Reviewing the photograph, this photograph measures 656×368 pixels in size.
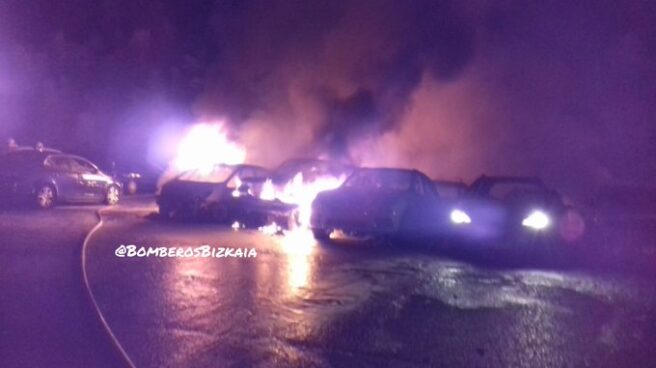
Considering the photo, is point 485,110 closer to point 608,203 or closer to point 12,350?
point 608,203

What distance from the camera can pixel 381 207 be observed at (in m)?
12.1

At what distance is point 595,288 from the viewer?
9.43 metres

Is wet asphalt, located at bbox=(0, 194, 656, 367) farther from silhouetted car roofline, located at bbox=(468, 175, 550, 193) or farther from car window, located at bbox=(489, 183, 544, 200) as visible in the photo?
silhouetted car roofline, located at bbox=(468, 175, 550, 193)

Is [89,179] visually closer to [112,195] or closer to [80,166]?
[80,166]

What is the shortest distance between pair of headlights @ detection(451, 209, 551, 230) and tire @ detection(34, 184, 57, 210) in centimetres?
1038

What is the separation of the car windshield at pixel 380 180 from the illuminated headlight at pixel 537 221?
2.31m

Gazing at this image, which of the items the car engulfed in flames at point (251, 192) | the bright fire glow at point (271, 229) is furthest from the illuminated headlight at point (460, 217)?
the bright fire glow at point (271, 229)

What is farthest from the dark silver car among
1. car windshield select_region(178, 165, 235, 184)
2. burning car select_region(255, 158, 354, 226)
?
burning car select_region(255, 158, 354, 226)

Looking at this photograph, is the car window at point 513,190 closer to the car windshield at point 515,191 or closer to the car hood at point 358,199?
the car windshield at point 515,191

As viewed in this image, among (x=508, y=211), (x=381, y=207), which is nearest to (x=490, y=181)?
(x=508, y=211)

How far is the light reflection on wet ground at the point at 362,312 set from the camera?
588cm

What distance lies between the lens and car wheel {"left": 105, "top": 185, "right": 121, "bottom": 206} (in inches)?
777

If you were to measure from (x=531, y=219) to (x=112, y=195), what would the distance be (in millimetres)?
12412

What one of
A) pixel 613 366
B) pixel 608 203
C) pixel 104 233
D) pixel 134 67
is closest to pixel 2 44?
pixel 134 67
